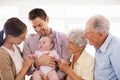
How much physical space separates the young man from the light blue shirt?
13.6 inches

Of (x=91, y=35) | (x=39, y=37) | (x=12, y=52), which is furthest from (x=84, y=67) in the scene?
(x=12, y=52)

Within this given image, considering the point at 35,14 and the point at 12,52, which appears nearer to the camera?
the point at 12,52

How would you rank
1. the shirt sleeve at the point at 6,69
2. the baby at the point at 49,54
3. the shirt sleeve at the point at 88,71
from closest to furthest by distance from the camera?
the shirt sleeve at the point at 6,69 → the shirt sleeve at the point at 88,71 → the baby at the point at 49,54

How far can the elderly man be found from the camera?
2028 millimetres

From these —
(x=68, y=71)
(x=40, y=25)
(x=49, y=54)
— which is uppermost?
(x=40, y=25)

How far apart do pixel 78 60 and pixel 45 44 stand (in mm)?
325

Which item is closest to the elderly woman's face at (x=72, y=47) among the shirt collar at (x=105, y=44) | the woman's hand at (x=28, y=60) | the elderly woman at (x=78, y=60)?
the elderly woman at (x=78, y=60)

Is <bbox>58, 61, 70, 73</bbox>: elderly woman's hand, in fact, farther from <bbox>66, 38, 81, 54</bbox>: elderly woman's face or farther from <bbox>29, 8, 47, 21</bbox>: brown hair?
<bbox>29, 8, 47, 21</bbox>: brown hair

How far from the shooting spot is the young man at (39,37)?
224cm

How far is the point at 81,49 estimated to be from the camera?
2211 millimetres

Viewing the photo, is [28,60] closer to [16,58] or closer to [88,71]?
[16,58]

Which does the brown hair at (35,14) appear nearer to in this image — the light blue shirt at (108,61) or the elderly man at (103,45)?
the elderly man at (103,45)

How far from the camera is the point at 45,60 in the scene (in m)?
2.24

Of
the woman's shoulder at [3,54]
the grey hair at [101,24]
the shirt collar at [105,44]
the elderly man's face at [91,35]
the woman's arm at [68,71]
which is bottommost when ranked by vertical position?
the woman's arm at [68,71]
